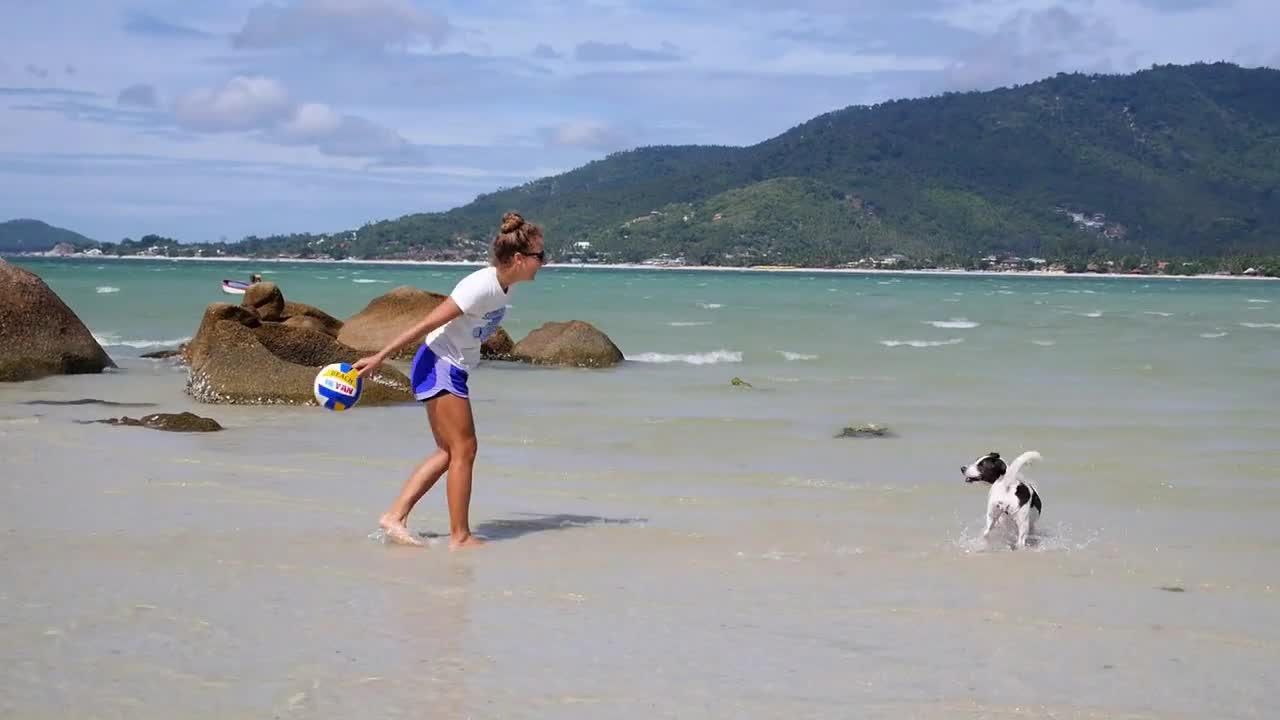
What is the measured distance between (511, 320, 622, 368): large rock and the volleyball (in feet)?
47.8

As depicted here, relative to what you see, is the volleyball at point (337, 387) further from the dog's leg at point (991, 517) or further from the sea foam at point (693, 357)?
the sea foam at point (693, 357)

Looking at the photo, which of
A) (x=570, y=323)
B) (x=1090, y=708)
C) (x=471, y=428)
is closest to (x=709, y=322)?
(x=570, y=323)

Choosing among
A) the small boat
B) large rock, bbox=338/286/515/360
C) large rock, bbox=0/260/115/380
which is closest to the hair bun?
large rock, bbox=0/260/115/380

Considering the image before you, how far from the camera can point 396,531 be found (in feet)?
26.0

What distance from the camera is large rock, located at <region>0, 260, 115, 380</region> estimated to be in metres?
17.7

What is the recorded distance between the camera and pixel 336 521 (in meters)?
8.58

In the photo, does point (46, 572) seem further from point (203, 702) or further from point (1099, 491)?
point (1099, 491)

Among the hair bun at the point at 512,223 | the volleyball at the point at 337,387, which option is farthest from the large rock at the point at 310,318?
the hair bun at the point at 512,223

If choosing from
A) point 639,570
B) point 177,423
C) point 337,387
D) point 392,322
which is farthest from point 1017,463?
point 392,322

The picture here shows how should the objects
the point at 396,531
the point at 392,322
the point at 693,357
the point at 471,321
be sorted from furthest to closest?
1. the point at 693,357
2. the point at 392,322
3. the point at 396,531
4. the point at 471,321

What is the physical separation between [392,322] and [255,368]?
724 centimetres

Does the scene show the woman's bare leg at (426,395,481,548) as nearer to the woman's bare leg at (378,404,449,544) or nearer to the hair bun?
the woman's bare leg at (378,404,449,544)

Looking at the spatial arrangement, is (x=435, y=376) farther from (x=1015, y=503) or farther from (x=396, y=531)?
(x=1015, y=503)

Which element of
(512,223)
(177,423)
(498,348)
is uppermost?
(512,223)
